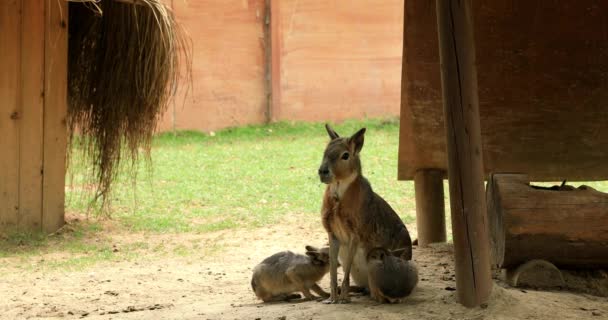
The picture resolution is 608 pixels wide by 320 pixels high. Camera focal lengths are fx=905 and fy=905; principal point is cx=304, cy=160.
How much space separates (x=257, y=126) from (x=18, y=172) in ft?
24.7

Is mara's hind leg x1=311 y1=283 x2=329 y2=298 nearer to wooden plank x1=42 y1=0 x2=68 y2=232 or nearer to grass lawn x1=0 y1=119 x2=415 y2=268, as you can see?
grass lawn x1=0 y1=119 x2=415 y2=268

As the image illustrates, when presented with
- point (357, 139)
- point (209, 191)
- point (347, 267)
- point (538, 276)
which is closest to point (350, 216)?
point (347, 267)

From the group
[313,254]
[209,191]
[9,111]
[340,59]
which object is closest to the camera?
[313,254]

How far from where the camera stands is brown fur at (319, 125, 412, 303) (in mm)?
6102

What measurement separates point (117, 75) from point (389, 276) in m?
5.27

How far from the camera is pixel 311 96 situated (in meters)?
16.9

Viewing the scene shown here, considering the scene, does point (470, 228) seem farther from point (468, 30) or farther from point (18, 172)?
point (18, 172)

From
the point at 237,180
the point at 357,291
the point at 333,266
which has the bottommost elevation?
the point at 357,291

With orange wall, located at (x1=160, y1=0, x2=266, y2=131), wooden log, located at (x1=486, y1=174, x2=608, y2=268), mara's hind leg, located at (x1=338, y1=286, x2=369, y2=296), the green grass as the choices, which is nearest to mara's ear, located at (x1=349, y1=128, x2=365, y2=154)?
mara's hind leg, located at (x1=338, y1=286, x2=369, y2=296)

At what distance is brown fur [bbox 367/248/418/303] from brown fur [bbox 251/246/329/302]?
0.52 meters

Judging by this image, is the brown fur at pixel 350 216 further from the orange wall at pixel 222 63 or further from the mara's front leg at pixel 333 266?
the orange wall at pixel 222 63

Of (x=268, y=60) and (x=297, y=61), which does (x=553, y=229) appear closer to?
(x=297, y=61)

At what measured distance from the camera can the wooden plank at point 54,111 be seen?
382 inches

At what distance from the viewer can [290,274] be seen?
652cm
